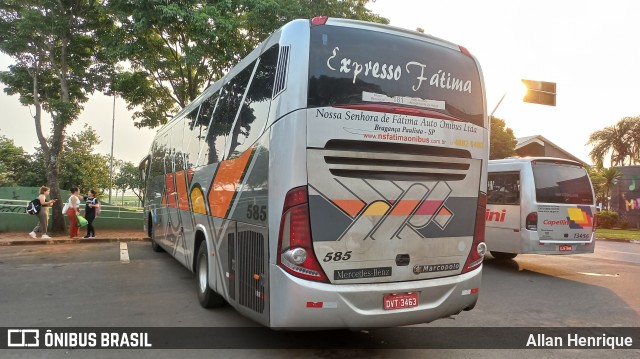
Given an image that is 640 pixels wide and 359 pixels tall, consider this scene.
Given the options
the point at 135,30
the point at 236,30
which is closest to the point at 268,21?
the point at 236,30

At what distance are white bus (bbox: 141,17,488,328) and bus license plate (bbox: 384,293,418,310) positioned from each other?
1 centimetres

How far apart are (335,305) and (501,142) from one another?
3401 cm

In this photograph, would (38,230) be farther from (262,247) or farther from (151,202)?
(262,247)

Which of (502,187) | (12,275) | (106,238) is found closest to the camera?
(12,275)

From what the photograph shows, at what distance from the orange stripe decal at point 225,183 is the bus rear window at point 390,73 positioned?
124cm

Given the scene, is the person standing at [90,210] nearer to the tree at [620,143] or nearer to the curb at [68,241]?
the curb at [68,241]

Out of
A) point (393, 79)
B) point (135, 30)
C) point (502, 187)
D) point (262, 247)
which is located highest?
point (135, 30)

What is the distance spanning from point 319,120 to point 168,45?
1317 centimetres

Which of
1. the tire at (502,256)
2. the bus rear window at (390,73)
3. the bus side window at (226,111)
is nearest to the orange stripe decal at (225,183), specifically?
the bus side window at (226,111)

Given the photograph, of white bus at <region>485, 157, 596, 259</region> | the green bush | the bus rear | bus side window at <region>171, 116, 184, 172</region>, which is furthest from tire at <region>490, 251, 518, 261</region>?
the green bush

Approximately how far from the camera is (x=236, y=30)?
13648mm

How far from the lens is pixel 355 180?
162 inches

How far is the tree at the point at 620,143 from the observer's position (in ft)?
118

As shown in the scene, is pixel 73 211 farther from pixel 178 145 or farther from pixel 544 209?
pixel 544 209
